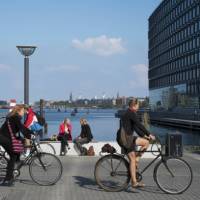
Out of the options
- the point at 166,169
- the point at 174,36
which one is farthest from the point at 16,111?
the point at 174,36

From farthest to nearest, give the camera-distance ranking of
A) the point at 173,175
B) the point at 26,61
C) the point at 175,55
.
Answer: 1. the point at 175,55
2. the point at 26,61
3. the point at 173,175

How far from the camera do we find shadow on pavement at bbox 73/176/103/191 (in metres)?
10.0

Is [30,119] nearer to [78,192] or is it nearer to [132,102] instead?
[78,192]

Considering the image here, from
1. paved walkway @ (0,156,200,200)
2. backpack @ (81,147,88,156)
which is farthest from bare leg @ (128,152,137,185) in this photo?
backpack @ (81,147,88,156)

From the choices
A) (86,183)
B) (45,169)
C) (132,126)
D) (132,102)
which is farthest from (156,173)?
(45,169)

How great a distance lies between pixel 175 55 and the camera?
4392 inches

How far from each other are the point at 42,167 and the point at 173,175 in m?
2.57

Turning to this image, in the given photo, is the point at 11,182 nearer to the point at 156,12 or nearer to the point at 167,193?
the point at 167,193

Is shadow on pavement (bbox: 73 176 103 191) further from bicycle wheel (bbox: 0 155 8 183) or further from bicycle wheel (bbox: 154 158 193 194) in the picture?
bicycle wheel (bbox: 0 155 8 183)

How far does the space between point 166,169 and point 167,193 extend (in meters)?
0.44

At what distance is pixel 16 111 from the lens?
9914 millimetres

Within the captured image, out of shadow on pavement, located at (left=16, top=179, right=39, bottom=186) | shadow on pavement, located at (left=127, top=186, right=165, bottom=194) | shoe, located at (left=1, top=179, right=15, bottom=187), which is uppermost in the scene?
shoe, located at (left=1, top=179, right=15, bottom=187)

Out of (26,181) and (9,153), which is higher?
(9,153)

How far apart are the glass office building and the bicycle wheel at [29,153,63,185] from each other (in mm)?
85401
